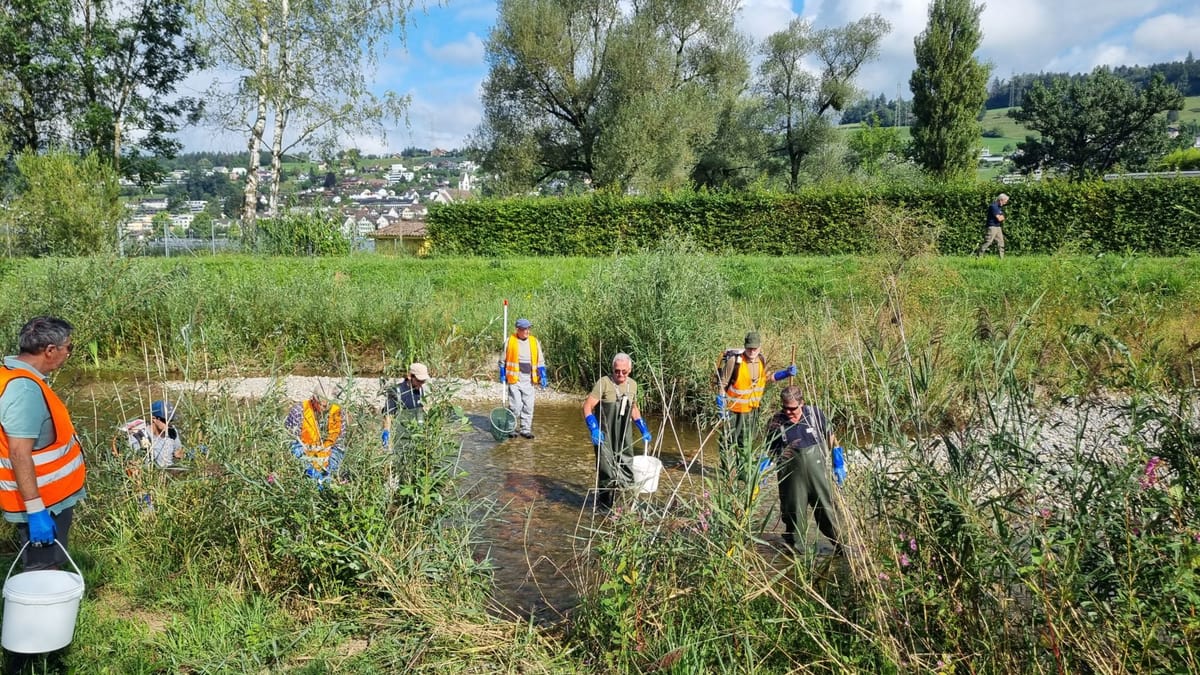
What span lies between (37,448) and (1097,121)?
61329 millimetres

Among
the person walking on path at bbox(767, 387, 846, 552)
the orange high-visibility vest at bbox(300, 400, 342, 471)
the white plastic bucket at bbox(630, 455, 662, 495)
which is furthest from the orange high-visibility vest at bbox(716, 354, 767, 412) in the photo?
the orange high-visibility vest at bbox(300, 400, 342, 471)

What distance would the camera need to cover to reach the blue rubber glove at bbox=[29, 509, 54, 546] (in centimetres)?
427

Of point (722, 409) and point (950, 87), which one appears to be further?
point (950, 87)

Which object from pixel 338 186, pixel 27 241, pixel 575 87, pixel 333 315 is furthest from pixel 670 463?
pixel 338 186

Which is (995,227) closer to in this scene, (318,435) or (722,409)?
(722,409)

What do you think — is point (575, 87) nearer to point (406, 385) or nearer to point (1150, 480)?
point (406, 385)

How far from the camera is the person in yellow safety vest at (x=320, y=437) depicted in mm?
5695

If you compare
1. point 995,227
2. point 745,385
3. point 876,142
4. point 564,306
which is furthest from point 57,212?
point 876,142

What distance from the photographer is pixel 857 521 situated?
4449 millimetres

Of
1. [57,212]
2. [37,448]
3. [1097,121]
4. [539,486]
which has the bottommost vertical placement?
[539,486]

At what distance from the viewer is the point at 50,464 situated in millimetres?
4422

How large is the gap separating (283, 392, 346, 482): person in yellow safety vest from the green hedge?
14093 millimetres

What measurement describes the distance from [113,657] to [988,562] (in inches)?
188

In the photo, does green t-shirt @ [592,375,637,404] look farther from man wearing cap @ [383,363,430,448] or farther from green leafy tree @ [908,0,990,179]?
green leafy tree @ [908,0,990,179]
